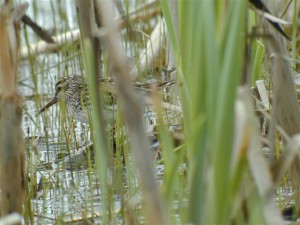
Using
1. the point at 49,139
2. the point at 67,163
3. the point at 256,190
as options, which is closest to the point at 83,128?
the point at 49,139

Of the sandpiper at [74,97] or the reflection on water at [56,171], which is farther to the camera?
the sandpiper at [74,97]

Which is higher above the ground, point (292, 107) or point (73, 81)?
point (73, 81)

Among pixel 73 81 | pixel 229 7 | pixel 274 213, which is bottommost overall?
pixel 274 213

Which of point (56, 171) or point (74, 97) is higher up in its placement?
point (74, 97)

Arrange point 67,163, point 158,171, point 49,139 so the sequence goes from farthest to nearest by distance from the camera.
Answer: point 49,139 → point 67,163 → point 158,171

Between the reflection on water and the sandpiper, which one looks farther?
the sandpiper

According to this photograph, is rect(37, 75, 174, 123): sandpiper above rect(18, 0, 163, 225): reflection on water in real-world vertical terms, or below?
above

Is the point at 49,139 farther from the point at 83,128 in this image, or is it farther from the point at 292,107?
the point at 292,107

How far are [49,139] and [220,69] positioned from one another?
3084 mm

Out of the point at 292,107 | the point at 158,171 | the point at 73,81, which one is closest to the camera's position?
the point at 292,107

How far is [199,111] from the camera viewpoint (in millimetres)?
2115

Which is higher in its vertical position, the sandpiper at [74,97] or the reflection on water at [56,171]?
the sandpiper at [74,97]

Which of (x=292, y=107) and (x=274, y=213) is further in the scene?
(x=292, y=107)

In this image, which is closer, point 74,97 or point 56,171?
point 56,171
